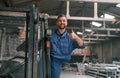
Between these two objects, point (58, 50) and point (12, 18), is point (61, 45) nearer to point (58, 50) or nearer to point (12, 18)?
point (58, 50)

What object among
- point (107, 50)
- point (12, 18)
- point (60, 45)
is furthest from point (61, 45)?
point (107, 50)

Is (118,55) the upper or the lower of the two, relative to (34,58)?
lower

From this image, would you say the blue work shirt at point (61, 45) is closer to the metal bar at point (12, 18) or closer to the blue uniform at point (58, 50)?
the blue uniform at point (58, 50)

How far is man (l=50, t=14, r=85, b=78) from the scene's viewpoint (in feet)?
11.3

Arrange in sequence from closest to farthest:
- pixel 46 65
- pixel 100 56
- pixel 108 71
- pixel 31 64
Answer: pixel 31 64 < pixel 46 65 < pixel 108 71 < pixel 100 56

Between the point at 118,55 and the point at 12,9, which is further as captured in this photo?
the point at 118,55

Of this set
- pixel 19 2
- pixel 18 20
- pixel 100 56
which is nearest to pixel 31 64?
pixel 18 20

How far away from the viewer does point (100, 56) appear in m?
24.4

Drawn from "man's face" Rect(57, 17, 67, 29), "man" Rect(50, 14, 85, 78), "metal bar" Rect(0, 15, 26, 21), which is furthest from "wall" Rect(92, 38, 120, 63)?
"metal bar" Rect(0, 15, 26, 21)

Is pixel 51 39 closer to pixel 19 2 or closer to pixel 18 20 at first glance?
pixel 18 20

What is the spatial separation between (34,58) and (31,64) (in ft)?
0.25

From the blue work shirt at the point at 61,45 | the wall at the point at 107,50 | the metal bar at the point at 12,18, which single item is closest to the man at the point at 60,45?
the blue work shirt at the point at 61,45

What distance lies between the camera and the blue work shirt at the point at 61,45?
136 inches

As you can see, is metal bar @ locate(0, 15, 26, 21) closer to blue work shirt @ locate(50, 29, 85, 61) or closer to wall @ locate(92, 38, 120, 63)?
blue work shirt @ locate(50, 29, 85, 61)
